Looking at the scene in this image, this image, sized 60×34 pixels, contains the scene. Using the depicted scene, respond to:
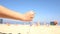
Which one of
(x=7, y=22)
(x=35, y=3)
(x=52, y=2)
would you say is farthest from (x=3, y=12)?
(x=52, y=2)

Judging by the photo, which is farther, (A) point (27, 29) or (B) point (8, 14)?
(A) point (27, 29)

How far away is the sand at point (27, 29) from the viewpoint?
1507 mm

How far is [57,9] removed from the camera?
1609 millimetres

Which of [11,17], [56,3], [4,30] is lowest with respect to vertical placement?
[4,30]

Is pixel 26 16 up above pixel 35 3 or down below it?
below

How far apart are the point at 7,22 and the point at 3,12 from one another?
0.28 m

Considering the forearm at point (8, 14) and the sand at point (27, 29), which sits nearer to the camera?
the forearm at point (8, 14)

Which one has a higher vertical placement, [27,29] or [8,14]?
[8,14]

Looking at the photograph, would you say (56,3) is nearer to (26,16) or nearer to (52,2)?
(52,2)

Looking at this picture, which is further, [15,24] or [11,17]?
[15,24]

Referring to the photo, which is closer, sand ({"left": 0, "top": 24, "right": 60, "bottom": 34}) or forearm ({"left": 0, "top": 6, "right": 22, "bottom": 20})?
forearm ({"left": 0, "top": 6, "right": 22, "bottom": 20})

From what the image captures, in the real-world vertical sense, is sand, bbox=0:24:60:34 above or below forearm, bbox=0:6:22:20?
below

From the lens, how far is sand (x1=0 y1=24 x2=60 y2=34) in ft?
4.94

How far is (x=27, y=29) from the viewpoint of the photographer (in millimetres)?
1519
